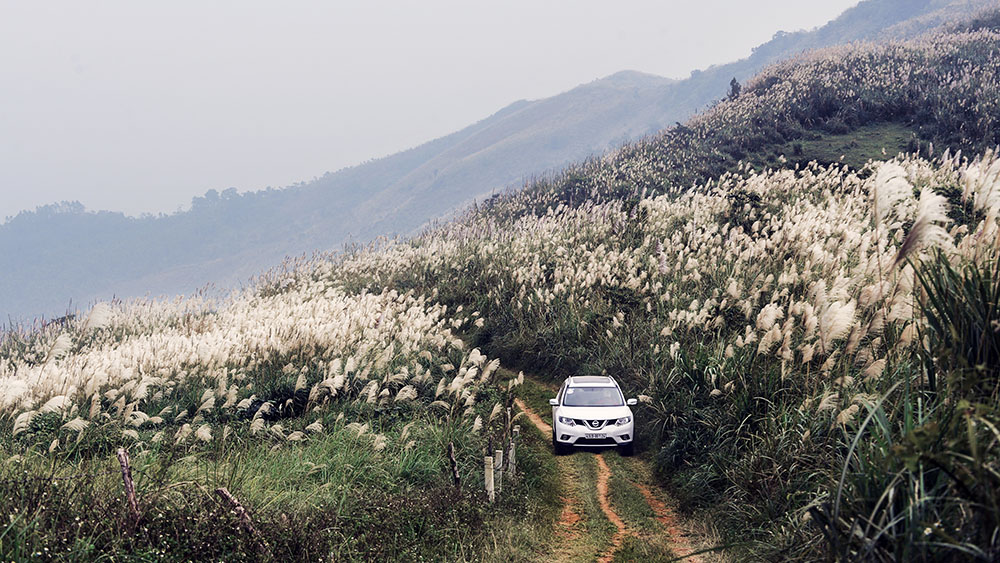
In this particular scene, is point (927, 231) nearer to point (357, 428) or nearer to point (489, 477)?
point (489, 477)

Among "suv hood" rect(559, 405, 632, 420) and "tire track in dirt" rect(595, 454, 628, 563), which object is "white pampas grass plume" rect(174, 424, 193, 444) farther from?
"suv hood" rect(559, 405, 632, 420)

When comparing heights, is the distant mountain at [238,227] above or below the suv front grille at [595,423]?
above

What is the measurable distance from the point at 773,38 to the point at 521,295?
678ft

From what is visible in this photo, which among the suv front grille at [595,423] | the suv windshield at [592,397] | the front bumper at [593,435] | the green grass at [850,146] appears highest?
the green grass at [850,146]

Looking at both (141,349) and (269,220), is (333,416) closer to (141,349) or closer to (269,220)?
(141,349)

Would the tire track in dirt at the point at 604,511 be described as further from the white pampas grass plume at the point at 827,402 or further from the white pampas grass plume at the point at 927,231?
the white pampas grass plume at the point at 927,231

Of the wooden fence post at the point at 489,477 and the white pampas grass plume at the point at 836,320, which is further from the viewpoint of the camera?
the wooden fence post at the point at 489,477

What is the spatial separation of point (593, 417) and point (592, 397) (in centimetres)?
51

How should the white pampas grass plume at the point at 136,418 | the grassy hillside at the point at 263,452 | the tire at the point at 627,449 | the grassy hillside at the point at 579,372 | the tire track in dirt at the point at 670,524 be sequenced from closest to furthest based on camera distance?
the grassy hillside at the point at 579,372 < the grassy hillside at the point at 263,452 < the tire track in dirt at the point at 670,524 < the white pampas grass plume at the point at 136,418 < the tire at the point at 627,449

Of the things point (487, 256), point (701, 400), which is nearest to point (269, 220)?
point (487, 256)

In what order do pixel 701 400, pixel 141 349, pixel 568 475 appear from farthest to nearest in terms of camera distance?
pixel 141 349 < pixel 568 475 < pixel 701 400

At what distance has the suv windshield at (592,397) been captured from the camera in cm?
1009

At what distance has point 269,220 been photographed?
193375 millimetres

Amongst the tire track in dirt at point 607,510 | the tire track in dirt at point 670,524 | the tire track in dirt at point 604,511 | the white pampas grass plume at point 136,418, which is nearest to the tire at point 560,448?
the tire track in dirt at point 604,511
